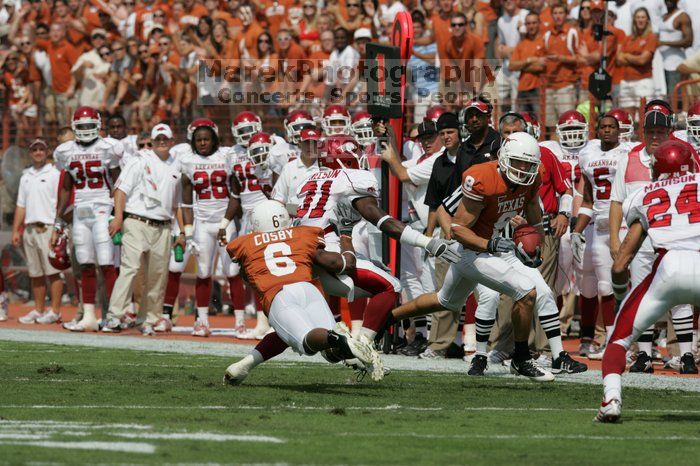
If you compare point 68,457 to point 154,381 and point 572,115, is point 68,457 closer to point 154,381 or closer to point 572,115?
point 154,381

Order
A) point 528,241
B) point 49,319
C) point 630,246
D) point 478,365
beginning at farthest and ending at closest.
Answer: point 49,319 → point 478,365 → point 528,241 → point 630,246

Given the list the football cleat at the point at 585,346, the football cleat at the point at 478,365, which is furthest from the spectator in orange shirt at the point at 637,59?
the football cleat at the point at 478,365

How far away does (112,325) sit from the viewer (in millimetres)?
13953

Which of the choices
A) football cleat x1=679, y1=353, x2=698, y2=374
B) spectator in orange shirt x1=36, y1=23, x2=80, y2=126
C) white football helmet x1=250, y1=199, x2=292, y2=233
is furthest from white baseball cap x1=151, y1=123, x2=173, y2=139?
football cleat x1=679, y1=353, x2=698, y2=374

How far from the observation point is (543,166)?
35.3ft

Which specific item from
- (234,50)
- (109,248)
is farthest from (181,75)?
(109,248)

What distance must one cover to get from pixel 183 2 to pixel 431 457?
47.1 ft

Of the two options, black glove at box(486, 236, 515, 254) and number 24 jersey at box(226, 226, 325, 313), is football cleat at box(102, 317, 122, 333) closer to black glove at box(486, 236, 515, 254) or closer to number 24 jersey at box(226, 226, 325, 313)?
number 24 jersey at box(226, 226, 325, 313)

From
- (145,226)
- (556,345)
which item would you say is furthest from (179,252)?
(556,345)

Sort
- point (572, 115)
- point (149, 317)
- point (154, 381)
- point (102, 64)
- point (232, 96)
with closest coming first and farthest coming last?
point (154, 381), point (572, 115), point (149, 317), point (232, 96), point (102, 64)

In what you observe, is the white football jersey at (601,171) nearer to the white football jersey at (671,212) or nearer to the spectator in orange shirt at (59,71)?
the white football jersey at (671,212)

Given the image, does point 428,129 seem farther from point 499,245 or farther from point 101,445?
point 101,445

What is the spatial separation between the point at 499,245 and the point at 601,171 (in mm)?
2996

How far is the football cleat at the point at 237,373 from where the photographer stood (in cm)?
866
